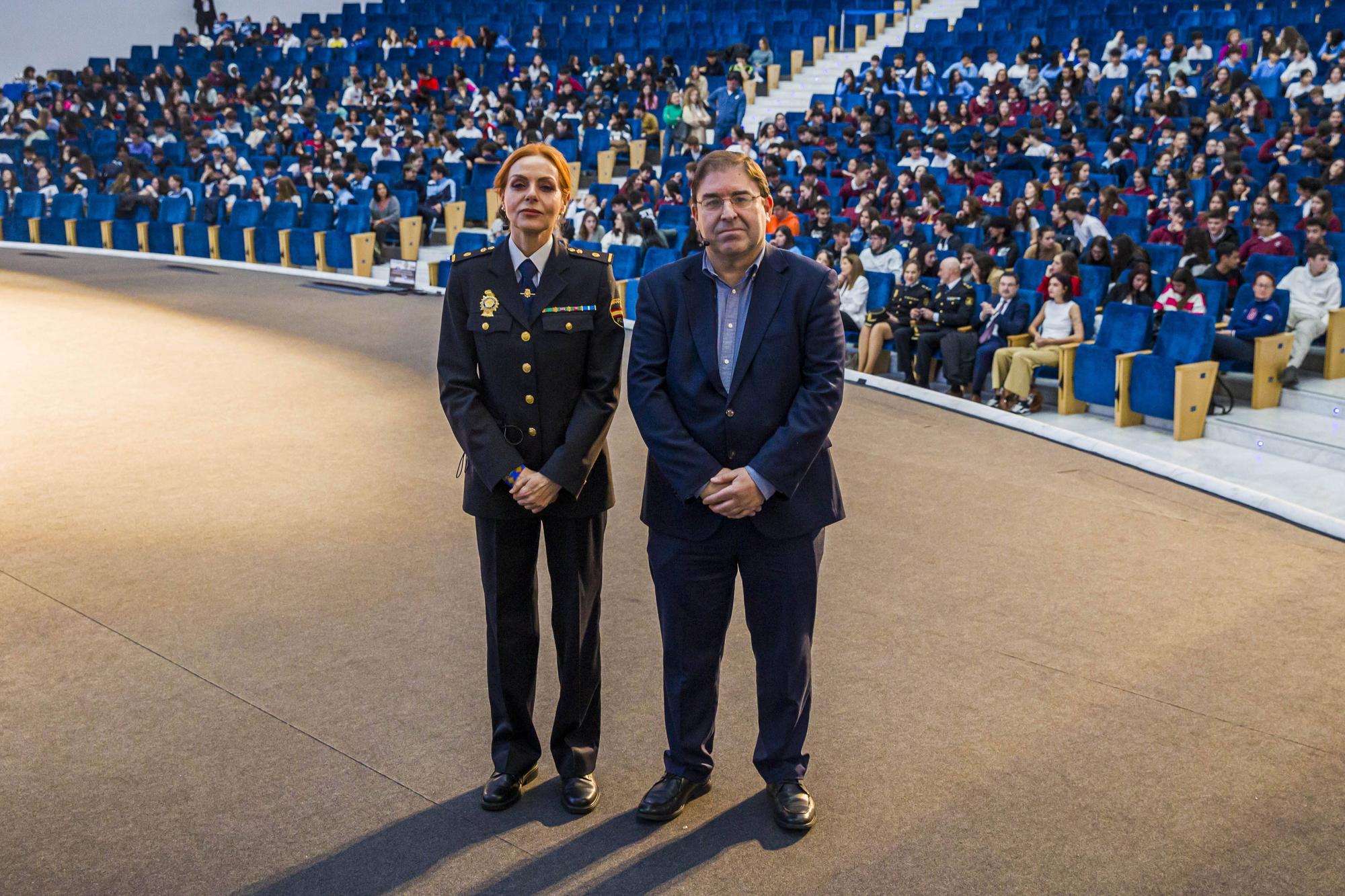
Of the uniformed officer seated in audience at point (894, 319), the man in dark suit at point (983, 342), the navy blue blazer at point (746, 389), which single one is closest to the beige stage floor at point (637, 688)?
the navy blue blazer at point (746, 389)

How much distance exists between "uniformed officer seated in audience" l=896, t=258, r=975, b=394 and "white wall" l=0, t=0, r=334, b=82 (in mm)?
18797

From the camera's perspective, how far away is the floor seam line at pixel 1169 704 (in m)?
3.07

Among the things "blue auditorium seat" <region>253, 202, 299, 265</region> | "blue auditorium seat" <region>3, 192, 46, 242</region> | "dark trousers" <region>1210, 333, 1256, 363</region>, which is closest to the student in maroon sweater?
"dark trousers" <region>1210, 333, 1256, 363</region>

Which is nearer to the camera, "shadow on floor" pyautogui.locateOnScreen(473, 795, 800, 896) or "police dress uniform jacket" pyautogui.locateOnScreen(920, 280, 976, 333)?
"shadow on floor" pyautogui.locateOnScreen(473, 795, 800, 896)

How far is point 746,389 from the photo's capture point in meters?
2.63

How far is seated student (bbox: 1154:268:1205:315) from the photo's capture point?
7016 millimetres

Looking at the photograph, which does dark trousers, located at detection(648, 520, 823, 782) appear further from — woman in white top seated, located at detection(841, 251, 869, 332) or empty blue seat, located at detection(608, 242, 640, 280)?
empty blue seat, located at detection(608, 242, 640, 280)

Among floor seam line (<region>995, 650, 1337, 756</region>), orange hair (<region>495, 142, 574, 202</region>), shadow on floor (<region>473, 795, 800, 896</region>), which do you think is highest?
orange hair (<region>495, 142, 574, 202</region>)

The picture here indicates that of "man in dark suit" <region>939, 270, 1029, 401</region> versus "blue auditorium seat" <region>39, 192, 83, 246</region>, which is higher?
"blue auditorium seat" <region>39, 192, 83, 246</region>

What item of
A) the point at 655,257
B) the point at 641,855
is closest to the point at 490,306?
the point at 641,855

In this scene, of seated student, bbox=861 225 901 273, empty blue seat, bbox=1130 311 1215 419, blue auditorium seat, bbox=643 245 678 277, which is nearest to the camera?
empty blue seat, bbox=1130 311 1215 419

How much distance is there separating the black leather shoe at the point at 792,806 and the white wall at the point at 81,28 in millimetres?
22446

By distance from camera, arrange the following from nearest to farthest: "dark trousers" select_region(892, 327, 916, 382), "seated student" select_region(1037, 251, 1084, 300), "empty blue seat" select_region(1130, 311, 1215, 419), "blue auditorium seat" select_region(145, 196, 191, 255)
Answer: "empty blue seat" select_region(1130, 311, 1215, 419), "seated student" select_region(1037, 251, 1084, 300), "dark trousers" select_region(892, 327, 916, 382), "blue auditorium seat" select_region(145, 196, 191, 255)

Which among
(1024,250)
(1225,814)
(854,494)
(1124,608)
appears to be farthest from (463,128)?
(1225,814)
